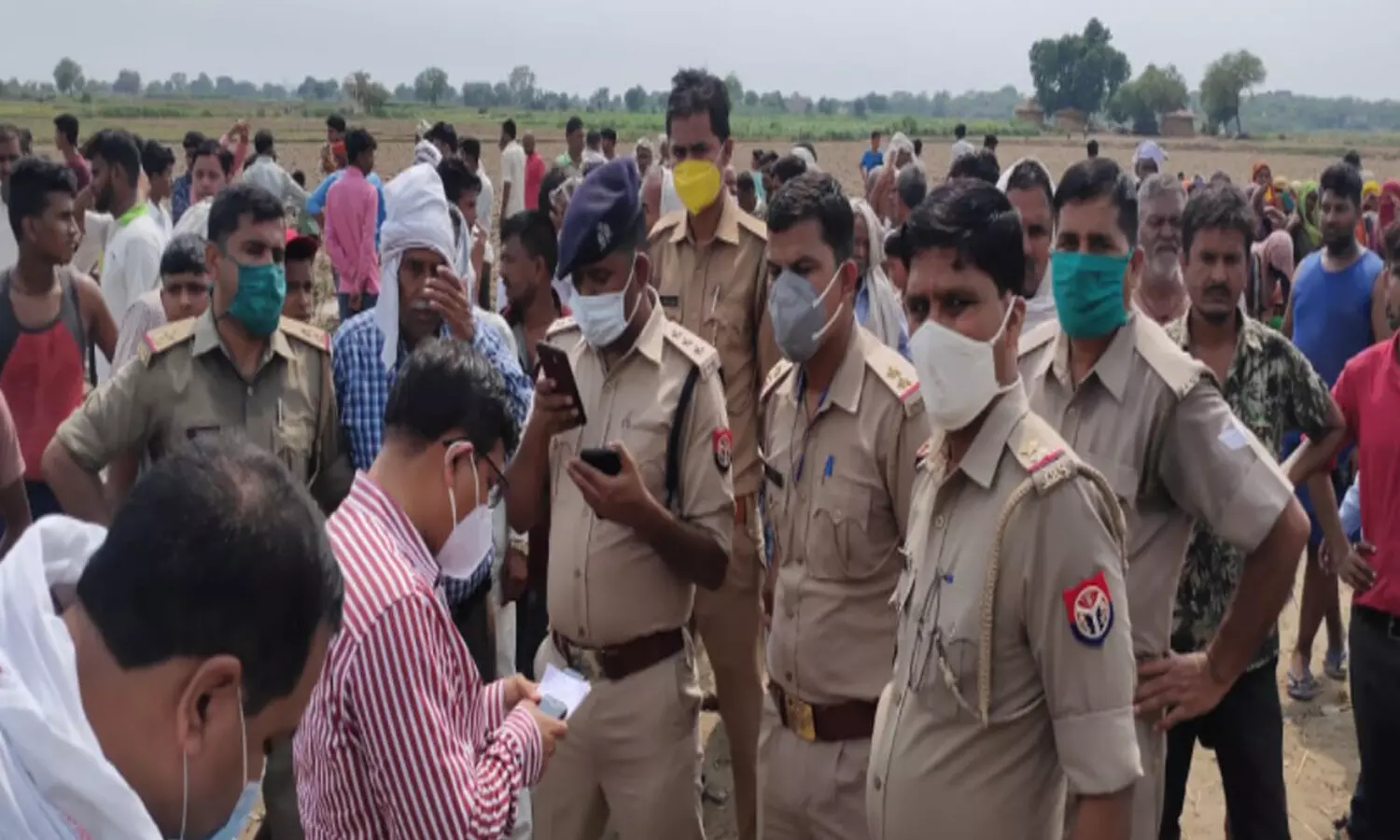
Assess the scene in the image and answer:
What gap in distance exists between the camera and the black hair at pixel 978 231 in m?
2.59

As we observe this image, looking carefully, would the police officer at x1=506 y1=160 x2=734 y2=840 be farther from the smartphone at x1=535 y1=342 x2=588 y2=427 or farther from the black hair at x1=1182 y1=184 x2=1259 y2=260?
the black hair at x1=1182 y1=184 x2=1259 y2=260

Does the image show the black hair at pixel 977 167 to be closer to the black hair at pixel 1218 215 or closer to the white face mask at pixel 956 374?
the black hair at pixel 1218 215

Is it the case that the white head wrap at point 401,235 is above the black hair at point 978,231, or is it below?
below

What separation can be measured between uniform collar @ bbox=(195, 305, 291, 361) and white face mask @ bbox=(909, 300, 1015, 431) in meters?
2.32

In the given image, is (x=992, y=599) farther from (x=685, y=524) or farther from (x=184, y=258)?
(x=184, y=258)

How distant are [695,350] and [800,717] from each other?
112 centimetres

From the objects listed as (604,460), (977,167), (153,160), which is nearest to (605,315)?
(604,460)

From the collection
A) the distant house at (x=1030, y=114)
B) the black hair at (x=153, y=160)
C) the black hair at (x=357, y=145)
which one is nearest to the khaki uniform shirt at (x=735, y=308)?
the black hair at (x=357, y=145)

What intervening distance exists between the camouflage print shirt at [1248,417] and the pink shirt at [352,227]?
7108mm

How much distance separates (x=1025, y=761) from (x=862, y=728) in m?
0.84

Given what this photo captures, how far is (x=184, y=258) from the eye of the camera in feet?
17.1

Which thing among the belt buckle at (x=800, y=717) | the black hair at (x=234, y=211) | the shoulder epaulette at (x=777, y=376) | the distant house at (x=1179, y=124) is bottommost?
the belt buckle at (x=800, y=717)

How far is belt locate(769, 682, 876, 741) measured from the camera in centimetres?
329

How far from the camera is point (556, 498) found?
150 inches
